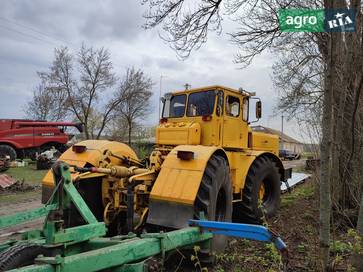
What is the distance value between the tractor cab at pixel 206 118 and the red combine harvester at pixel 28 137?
47.5 feet

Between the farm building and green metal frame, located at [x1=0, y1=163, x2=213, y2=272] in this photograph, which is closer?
green metal frame, located at [x1=0, y1=163, x2=213, y2=272]

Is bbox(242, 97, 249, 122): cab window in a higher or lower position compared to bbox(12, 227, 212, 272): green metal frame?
higher

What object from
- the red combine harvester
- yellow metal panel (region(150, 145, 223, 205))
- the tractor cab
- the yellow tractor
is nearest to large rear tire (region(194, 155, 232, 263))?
the yellow tractor

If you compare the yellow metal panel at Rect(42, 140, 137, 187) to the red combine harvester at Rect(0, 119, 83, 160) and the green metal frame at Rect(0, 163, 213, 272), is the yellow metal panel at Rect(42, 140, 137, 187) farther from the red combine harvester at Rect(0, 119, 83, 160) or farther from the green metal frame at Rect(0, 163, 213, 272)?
the red combine harvester at Rect(0, 119, 83, 160)

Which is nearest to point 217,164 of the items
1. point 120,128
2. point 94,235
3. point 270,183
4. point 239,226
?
point 239,226

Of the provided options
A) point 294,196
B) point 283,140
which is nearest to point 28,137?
point 294,196

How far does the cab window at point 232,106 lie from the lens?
748cm

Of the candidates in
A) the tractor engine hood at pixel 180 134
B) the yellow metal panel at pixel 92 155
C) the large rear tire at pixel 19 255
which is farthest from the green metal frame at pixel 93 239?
the tractor engine hood at pixel 180 134

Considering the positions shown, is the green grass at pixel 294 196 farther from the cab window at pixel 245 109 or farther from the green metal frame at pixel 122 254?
the green metal frame at pixel 122 254

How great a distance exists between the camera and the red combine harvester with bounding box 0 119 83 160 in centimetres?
2016

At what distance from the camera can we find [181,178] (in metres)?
5.11

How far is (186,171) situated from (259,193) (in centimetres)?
348

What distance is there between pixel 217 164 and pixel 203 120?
178cm

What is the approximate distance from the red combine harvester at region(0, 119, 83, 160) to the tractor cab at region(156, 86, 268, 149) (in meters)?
14.5
